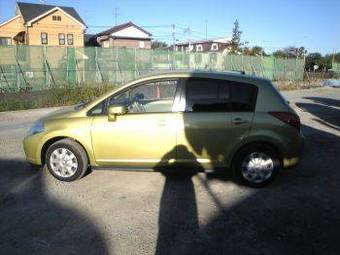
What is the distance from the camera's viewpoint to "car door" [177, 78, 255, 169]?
5711 mm

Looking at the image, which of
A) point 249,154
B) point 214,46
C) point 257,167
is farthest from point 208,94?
point 214,46

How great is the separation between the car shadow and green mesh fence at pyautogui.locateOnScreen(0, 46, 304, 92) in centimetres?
1473

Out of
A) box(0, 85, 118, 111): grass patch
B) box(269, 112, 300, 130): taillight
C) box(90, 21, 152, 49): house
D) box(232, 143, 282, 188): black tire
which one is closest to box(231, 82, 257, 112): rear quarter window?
box(269, 112, 300, 130): taillight

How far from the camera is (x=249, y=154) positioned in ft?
19.1

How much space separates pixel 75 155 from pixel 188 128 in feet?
5.77

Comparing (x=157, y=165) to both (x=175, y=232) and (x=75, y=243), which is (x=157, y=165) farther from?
(x=75, y=243)

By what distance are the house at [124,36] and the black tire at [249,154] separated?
54122mm

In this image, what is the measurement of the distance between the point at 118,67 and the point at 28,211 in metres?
23.5

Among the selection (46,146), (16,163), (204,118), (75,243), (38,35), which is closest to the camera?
(75,243)

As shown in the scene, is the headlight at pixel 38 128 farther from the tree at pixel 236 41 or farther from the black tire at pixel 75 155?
the tree at pixel 236 41

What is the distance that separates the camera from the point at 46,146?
6.20 m

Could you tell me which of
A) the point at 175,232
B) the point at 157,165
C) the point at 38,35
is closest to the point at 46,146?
the point at 157,165

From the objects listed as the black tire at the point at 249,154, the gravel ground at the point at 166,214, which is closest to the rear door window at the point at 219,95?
the black tire at the point at 249,154

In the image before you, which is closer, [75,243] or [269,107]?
[75,243]
